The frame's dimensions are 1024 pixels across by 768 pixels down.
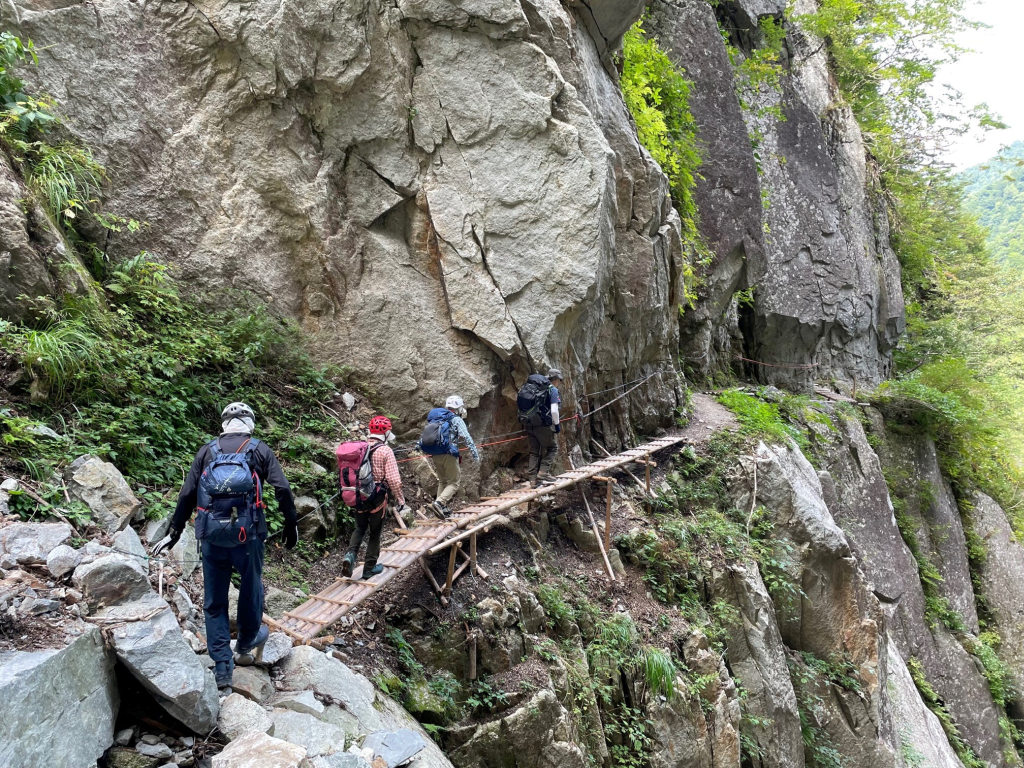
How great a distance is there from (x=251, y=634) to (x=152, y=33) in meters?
7.73

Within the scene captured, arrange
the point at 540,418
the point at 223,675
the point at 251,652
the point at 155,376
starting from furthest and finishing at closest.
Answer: the point at 540,418 < the point at 155,376 < the point at 251,652 < the point at 223,675

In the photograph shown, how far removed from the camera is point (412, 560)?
6.01 m

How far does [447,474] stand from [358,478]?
204 cm

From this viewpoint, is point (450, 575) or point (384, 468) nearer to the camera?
point (384, 468)

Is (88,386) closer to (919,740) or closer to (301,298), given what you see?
(301,298)

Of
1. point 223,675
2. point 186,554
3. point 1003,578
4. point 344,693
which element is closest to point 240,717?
point 223,675

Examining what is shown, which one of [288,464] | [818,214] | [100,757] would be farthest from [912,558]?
[100,757]

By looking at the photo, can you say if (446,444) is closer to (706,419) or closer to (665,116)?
(706,419)

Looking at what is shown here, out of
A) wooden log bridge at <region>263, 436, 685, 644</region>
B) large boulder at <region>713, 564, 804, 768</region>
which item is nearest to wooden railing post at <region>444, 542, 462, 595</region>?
wooden log bridge at <region>263, 436, 685, 644</region>

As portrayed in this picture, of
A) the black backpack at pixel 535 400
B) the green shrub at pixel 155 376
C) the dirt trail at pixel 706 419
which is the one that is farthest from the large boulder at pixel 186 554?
the dirt trail at pixel 706 419

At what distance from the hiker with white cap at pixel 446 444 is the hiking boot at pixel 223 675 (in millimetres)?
3678

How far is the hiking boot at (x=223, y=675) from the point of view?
3795mm

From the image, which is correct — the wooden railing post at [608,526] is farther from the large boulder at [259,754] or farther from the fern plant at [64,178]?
the fern plant at [64,178]

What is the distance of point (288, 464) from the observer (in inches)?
275
